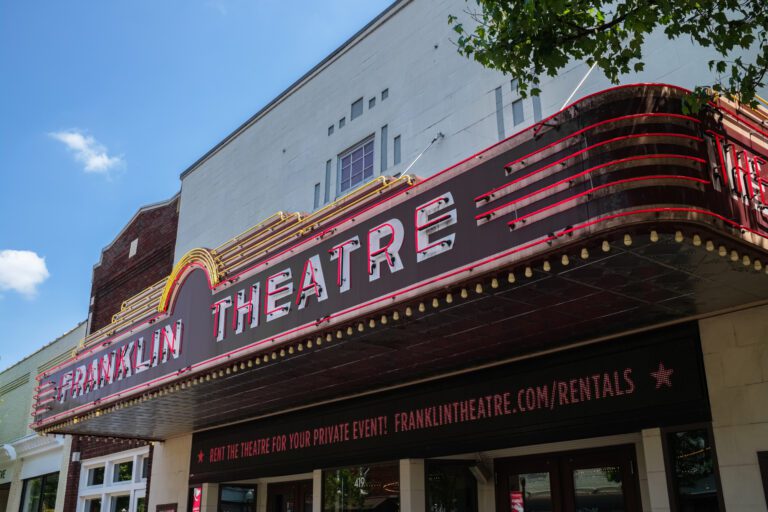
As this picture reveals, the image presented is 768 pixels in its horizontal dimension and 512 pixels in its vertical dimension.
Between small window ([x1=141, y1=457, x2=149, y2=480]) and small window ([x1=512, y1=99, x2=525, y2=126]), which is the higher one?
small window ([x1=512, y1=99, x2=525, y2=126])

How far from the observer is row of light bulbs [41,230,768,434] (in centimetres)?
570

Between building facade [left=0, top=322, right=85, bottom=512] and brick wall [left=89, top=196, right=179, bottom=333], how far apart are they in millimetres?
1626

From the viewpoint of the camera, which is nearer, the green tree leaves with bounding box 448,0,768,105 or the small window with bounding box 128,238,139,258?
the green tree leaves with bounding box 448,0,768,105

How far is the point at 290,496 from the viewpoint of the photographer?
13789 mm

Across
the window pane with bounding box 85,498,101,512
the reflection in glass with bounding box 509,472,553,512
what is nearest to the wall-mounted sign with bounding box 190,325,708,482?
the reflection in glass with bounding box 509,472,553,512

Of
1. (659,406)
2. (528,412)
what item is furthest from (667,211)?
(528,412)

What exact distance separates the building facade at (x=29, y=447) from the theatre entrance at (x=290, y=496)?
29.4 ft

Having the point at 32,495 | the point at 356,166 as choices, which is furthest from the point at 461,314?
the point at 32,495

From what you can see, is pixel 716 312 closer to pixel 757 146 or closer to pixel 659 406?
pixel 659 406

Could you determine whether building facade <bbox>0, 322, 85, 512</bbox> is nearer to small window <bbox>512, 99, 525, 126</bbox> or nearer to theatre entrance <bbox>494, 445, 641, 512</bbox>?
theatre entrance <bbox>494, 445, 641, 512</bbox>

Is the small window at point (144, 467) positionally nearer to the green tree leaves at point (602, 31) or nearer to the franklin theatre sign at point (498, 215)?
the franklin theatre sign at point (498, 215)

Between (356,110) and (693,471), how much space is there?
9.29m

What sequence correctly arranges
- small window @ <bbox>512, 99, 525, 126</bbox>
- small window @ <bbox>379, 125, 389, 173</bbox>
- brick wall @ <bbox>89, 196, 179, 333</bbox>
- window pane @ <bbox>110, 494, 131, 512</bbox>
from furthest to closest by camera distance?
brick wall @ <bbox>89, 196, 179, 333</bbox>
window pane @ <bbox>110, 494, 131, 512</bbox>
small window @ <bbox>379, 125, 389, 173</bbox>
small window @ <bbox>512, 99, 525, 126</bbox>

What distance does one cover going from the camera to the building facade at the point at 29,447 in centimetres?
2173
